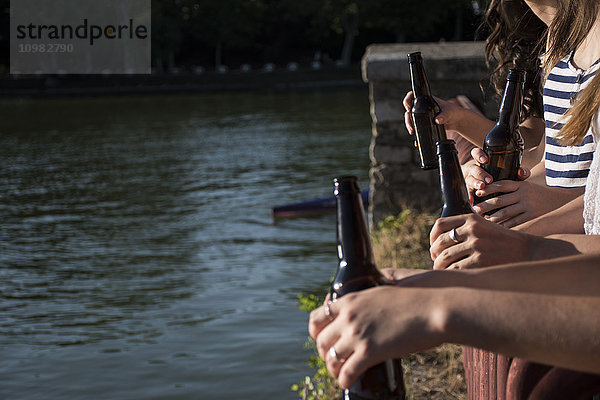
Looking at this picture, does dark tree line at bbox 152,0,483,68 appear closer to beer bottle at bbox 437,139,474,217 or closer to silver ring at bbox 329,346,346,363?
beer bottle at bbox 437,139,474,217

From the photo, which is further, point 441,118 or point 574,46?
point 441,118

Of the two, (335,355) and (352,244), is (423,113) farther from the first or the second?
(335,355)

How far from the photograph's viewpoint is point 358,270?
1.26m

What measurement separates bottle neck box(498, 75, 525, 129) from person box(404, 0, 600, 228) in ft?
0.32

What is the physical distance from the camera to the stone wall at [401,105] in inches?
261

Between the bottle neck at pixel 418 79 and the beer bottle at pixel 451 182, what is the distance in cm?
52

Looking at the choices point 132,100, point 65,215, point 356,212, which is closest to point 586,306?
point 356,212

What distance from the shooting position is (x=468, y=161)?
6.72 ft

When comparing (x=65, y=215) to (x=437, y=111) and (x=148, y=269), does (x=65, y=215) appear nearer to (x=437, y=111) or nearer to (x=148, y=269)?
(x=148, y=269)

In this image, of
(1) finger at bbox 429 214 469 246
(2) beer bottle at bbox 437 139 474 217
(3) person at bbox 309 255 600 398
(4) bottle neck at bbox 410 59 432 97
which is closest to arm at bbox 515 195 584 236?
(2) beer bottle at bbox 437 139 474 217

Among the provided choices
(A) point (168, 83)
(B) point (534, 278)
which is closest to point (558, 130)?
(B) point (534, 278)

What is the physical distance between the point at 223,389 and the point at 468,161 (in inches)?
133

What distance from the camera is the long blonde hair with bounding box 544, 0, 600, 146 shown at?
1.63 meters

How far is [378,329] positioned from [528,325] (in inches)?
7.6
